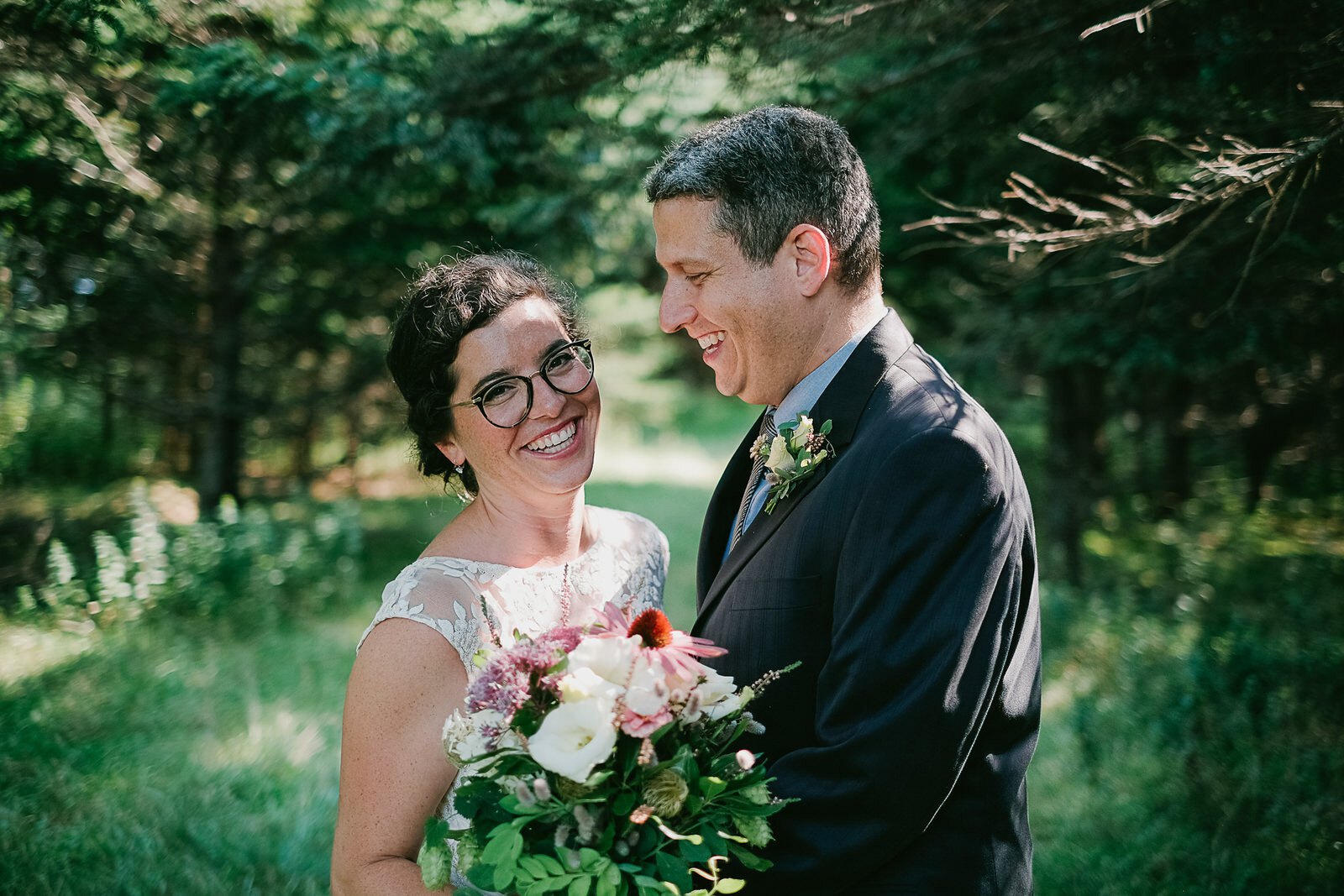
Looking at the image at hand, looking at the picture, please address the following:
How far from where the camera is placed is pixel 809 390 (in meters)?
2.35

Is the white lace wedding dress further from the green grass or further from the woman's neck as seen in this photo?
the green grass

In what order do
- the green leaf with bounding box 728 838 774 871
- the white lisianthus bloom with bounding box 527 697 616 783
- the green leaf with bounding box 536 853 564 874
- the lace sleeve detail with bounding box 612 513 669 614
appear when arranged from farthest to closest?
the lace sleeve detail with bounding box 612 513 669 614 → the green leaf with bounding box 728 838 774 871 → the green leaf with bounding box 536 853 564 874 → the white lisianthus bloom with bounding box 527 697 616 783

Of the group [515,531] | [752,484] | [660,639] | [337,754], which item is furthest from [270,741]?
[660,639]

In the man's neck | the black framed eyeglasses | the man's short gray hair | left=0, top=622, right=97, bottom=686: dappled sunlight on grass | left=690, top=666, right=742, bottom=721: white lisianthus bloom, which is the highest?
the man's short gray hair

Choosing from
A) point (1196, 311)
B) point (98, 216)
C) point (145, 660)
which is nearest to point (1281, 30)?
point (1196, 311)

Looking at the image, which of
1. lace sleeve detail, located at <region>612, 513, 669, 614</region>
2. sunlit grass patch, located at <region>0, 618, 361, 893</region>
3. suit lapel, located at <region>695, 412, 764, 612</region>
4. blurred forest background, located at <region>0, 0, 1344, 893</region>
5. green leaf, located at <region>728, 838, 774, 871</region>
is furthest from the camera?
sunlit grass patch, located at <region>0, 618, 361, 893</region>

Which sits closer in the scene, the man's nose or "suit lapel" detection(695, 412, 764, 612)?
the man's nose

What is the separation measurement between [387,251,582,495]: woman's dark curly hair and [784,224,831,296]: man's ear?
3.04 ft

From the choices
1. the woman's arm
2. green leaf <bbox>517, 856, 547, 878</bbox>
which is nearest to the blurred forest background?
the woman's arm

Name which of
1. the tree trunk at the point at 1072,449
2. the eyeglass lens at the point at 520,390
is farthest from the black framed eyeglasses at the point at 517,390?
the tree trunk at the point at 1072,449

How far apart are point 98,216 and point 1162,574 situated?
9.57m

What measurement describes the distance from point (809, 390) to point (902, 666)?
87 centimetres

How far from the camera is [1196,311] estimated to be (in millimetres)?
5176

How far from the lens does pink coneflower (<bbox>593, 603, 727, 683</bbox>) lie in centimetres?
162
